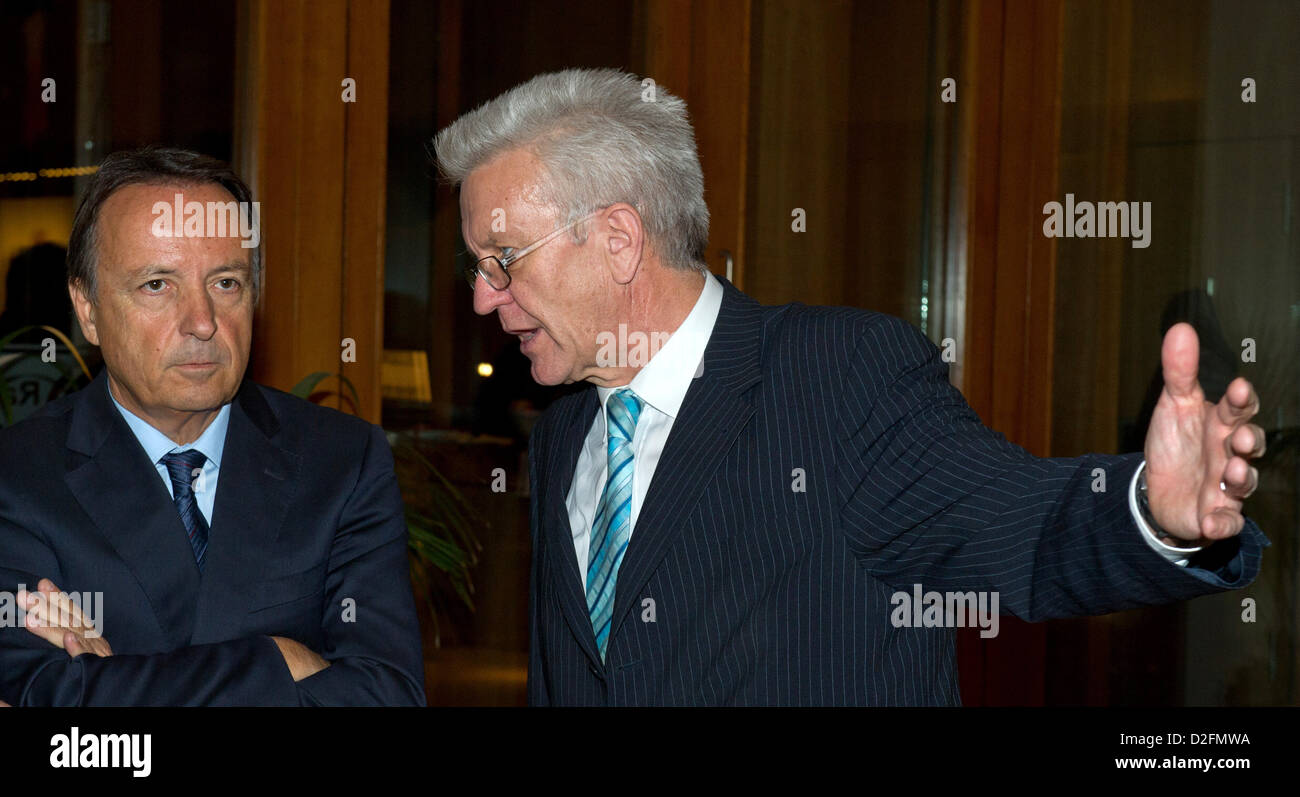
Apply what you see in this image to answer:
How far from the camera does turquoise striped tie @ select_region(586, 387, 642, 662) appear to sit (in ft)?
5.57

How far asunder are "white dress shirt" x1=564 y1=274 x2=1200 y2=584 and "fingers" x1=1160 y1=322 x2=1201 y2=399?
2.38ft

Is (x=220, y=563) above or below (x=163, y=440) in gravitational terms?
below

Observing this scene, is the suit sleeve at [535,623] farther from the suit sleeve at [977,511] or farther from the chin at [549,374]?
the suit sleeve at [977,511]

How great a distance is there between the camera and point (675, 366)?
5.79 ft

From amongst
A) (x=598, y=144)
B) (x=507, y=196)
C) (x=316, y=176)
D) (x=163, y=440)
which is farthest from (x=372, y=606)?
(x=316, y=176)

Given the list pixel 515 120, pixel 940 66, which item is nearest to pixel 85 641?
pixel 515 120

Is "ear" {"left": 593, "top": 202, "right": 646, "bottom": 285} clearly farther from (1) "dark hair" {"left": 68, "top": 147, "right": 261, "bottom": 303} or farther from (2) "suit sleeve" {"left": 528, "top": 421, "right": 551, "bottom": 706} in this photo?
(1) "dark hair" {"left": 68, "top": 147, "right": 261, "bottom": 303}

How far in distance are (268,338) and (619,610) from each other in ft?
7.48

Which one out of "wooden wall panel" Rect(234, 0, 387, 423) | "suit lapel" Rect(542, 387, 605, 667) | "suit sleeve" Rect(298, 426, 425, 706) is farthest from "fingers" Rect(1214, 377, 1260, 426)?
"wooden wall panel" Rect(234, 0, 387, 423)

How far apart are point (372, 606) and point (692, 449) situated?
518 mm

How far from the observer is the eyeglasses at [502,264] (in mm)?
1780

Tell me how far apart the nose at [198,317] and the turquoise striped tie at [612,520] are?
586mm

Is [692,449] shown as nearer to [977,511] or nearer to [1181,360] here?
[977,511]
